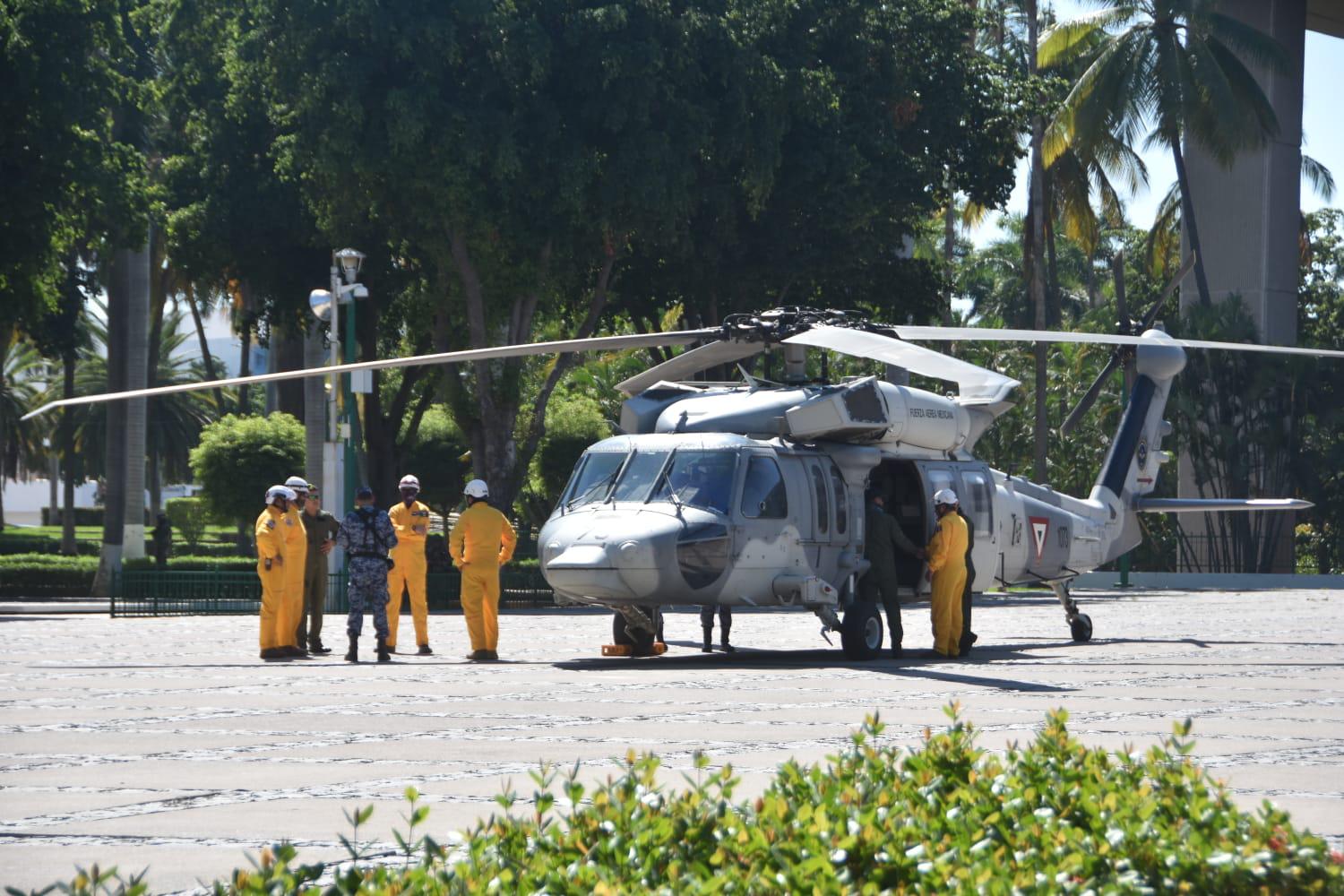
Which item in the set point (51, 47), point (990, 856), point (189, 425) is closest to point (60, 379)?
point (189, 425)

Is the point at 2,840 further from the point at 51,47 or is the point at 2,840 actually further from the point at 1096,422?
the point at 1096,422

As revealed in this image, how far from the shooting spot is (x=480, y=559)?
648 inches

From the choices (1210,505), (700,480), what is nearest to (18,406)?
(1210,505)

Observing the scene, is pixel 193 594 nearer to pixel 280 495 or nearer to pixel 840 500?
pixel 280 495

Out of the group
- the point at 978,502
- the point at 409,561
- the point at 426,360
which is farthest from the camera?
the point at 978,502

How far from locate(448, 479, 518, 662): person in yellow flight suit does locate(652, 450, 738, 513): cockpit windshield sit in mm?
1645

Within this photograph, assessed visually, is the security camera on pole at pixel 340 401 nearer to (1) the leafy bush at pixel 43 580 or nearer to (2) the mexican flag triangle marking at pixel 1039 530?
(2) the mexican flag triangle marking at pixel 1039 530

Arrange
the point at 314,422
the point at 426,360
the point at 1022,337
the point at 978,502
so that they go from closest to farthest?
the point at 426,360 → the point at 1022,337 → the point at 978,502 → the point at 314,422

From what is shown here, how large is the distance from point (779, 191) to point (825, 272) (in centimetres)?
197

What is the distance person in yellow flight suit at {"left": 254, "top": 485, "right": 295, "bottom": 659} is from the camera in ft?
54.4

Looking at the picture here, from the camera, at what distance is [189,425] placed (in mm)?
81250

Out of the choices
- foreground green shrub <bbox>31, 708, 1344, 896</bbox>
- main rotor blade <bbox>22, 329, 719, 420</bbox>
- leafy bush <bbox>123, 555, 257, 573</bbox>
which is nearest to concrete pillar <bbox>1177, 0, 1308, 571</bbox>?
leafy bush <bbox>123, 555, 257, 573</bbox>

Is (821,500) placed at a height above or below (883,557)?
above

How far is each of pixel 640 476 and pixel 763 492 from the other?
1.15 m
